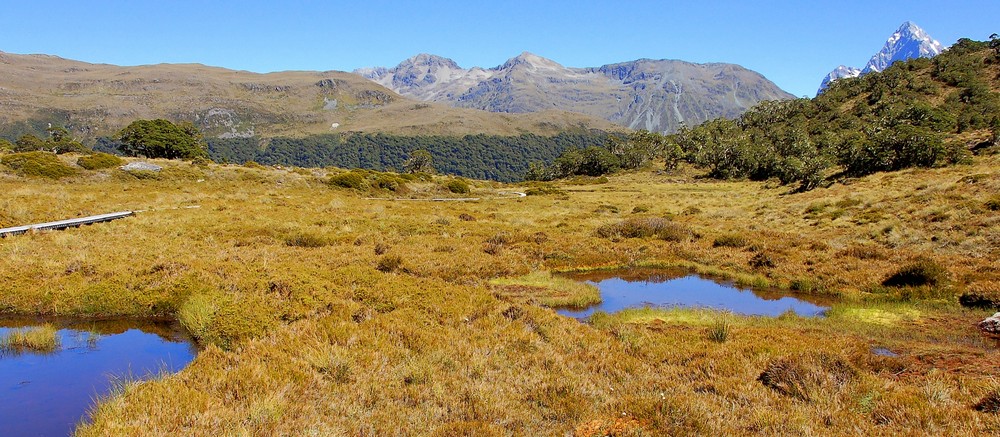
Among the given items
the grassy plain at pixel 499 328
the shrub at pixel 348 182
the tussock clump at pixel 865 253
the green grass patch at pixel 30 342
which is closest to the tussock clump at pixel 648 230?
the grassy plain at pixel 499 328

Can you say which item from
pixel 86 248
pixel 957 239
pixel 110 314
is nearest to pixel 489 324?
pixel 110 314

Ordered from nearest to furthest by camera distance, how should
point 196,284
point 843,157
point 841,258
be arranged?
point 196,284 → point 841,258 → point 843,157

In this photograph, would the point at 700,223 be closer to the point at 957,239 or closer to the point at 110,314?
the point at 957,239

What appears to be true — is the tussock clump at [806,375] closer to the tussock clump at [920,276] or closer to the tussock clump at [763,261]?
the tussock clump at [920,276]

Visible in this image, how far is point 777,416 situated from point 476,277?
13.0m

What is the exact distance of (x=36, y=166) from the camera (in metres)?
44.2

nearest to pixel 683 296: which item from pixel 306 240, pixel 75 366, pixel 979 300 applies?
pixel 979 300

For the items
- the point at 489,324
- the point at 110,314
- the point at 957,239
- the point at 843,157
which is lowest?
the point at 110,314

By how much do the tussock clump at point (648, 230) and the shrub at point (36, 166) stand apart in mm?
47975

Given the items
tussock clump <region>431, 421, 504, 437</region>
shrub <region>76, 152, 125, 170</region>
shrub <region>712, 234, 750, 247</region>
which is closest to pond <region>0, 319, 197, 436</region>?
tussock clump <region>431, 421, 504, 437</region>

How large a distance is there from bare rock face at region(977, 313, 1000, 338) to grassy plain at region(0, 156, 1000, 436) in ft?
1.47

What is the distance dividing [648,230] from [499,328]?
19621 mm

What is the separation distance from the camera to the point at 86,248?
1908cm

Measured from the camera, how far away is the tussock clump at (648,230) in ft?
93.5
